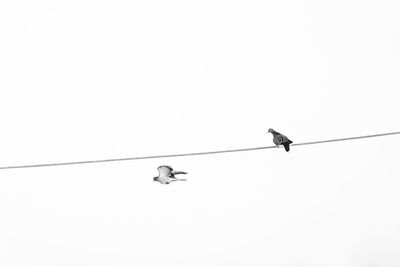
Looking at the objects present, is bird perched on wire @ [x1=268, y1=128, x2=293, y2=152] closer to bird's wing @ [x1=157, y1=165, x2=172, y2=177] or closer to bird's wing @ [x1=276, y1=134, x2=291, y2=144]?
bird's wing @ [x1=276, y1=134, x2=291, y2=144]

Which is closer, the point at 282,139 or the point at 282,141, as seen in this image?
the point at 282,141

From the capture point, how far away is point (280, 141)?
18.2 m

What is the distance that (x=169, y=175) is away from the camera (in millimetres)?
18125

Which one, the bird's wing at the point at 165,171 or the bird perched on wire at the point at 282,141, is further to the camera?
the bird's wing at the point at 165,171

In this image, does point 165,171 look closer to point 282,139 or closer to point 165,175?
point 165,175

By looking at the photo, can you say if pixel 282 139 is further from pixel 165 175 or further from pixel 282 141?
pixel 165 175

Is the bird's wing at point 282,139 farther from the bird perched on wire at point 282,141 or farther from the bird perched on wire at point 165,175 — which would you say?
the bird perched on wire at point 165,175

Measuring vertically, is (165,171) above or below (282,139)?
below

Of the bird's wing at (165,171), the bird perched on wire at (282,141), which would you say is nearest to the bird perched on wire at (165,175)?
the bird's wing at (165,171)

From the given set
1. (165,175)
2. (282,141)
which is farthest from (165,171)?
(282,141)

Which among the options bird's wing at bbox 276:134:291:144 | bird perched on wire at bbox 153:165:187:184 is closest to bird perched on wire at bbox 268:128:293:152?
bird's wing at bbox 276:134:291:144

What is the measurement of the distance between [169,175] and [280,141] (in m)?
3.54

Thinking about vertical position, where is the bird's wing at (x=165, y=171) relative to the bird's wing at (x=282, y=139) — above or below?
below

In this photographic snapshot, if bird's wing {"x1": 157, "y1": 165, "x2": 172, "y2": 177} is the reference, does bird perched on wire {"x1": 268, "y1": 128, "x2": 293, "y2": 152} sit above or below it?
above
